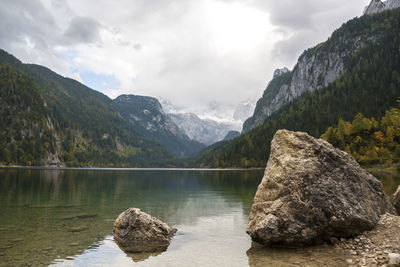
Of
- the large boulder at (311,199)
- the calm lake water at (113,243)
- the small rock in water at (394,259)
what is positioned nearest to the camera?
the small rock in water at (394,259)

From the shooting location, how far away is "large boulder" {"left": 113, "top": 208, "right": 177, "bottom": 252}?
20375mm

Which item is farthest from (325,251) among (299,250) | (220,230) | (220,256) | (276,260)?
(220,230)

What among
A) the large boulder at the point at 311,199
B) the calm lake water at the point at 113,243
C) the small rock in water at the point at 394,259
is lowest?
the calm lake water at the point at 113,243

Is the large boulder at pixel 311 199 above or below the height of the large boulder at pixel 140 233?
above

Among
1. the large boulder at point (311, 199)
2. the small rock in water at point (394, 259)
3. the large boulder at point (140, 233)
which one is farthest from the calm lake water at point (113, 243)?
the small rock in water at point (394, 259)

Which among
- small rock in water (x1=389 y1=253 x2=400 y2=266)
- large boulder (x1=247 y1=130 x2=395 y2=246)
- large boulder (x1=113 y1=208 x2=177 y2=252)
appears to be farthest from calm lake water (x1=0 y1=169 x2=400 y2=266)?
small rock in water (x1=389 y1=253 x2=400 y2=266)

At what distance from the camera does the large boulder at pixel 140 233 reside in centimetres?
2038

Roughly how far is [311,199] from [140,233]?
495 inches

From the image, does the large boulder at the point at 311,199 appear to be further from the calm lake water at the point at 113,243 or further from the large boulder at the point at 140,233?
the large boulder at the point at 140,233

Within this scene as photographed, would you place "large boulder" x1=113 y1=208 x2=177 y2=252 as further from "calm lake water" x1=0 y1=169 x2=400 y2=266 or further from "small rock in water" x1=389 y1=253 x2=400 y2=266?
"small rock in water" x1=389 y1=253 x2=400 y2=266

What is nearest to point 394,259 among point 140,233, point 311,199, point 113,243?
point 311,199

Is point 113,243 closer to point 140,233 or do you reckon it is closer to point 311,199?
point 140,233

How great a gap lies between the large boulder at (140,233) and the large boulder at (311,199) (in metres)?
6.64

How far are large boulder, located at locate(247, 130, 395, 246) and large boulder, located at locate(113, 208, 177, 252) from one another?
21.8 ft
